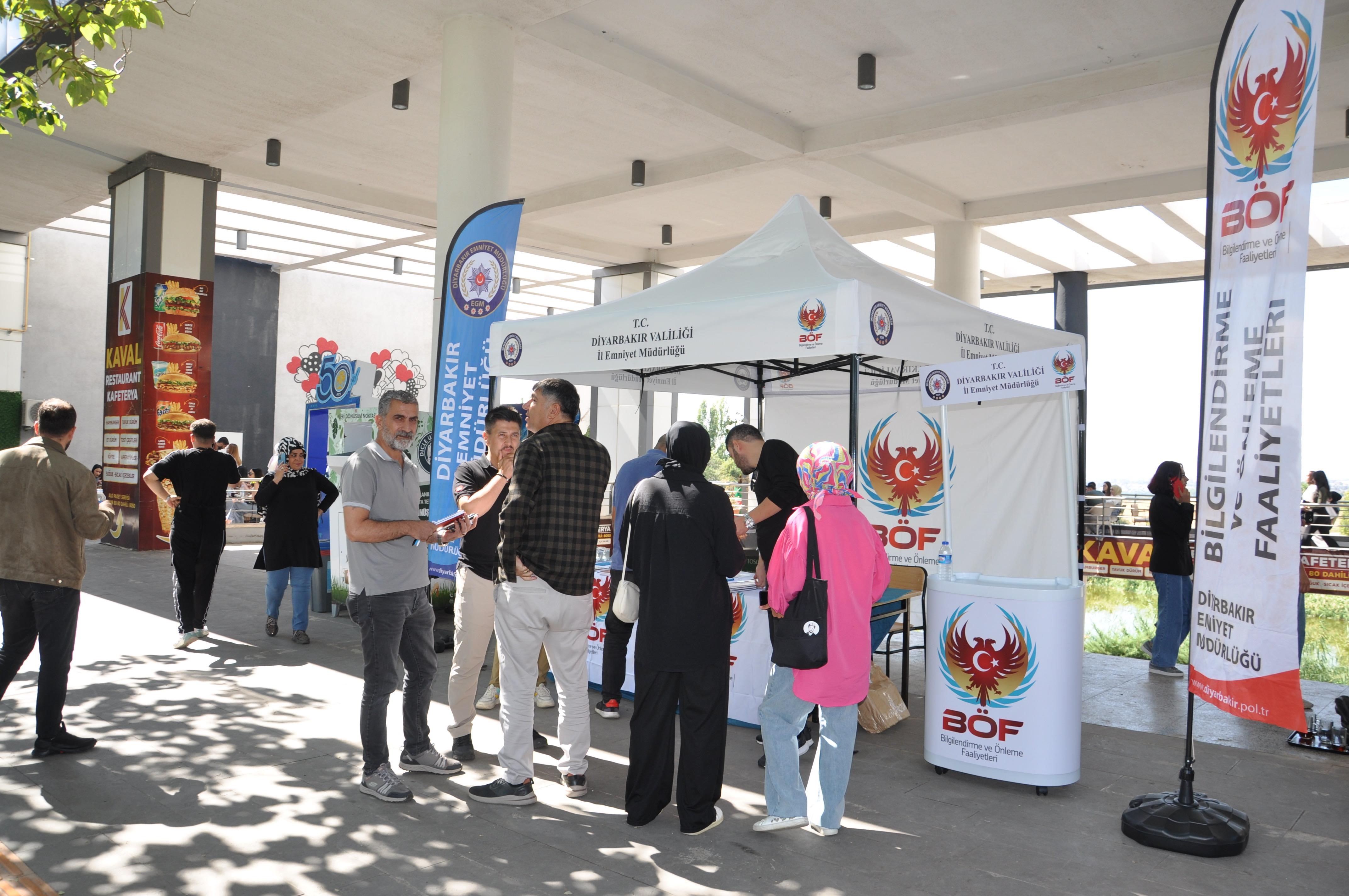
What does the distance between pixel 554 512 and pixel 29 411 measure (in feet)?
64.4

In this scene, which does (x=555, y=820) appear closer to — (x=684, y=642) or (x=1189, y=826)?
(x=684, y=642)

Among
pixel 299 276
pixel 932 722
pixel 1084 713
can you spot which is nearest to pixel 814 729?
pixel 932 722

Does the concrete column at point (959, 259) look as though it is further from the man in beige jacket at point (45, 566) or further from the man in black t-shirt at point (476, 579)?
the man in beige jacket at point (45, 566)

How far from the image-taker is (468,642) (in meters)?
4.57

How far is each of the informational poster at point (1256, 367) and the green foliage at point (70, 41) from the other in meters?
4.18

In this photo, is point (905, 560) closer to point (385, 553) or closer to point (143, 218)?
point (385, 553)

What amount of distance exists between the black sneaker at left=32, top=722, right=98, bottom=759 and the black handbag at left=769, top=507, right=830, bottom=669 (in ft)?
10.5

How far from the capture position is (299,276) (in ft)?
79.0

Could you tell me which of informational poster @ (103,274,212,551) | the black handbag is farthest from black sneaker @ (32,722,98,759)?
informational poster @ (103,274,212,551)

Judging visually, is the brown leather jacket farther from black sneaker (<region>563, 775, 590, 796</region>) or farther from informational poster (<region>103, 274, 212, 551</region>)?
informational poster (<region>103, 274, 212, 551</region>)

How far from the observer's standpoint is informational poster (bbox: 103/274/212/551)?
12445 mm

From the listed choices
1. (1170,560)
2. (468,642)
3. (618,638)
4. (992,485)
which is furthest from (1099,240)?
(468,642)

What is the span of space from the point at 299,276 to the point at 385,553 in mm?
22265

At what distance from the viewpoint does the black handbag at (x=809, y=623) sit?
355 cm
